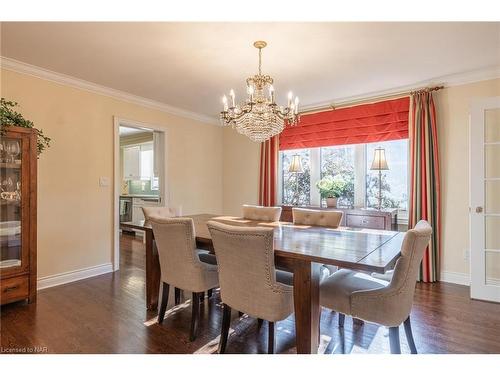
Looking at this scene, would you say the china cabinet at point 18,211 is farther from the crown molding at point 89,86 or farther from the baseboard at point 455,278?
the baseboard at point 455,278

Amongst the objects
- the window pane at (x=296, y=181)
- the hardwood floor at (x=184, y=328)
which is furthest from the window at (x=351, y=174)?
the hardwood floor at (x=184, y=328)

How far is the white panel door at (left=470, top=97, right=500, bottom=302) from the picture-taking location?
2.84m

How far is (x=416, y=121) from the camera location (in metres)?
3.40

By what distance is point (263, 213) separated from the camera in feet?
10.1

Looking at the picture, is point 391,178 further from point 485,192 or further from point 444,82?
point 444,82

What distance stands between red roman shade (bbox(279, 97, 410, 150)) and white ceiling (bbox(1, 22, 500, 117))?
1.01 ft

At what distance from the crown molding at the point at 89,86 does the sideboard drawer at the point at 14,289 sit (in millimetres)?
2078

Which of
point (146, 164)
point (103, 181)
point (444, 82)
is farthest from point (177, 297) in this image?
point (146, 164)

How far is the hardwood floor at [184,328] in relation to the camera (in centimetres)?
195

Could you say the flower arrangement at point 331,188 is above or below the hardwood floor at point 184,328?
above

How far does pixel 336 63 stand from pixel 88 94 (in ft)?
9.65

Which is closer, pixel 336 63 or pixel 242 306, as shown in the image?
pixel 242 306
